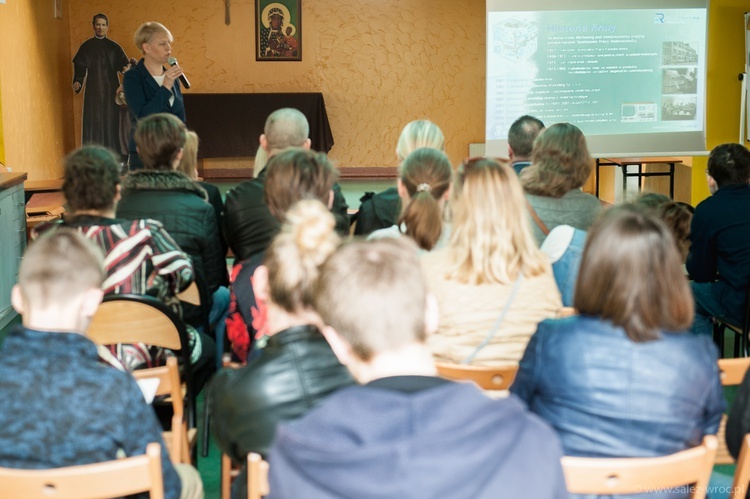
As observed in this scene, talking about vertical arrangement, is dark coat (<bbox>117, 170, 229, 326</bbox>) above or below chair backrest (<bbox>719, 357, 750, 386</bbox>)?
above

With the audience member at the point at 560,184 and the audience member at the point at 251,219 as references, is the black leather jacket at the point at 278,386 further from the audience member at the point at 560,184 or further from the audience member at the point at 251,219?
the audience member at the point at 560,184

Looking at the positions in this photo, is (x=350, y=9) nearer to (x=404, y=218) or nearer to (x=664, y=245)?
(x=404, y=218)

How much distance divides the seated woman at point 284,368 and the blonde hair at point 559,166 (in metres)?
1.85

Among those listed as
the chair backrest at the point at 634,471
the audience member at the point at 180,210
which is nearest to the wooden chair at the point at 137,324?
the audience member at the point at 180,210

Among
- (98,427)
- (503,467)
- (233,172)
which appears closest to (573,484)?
(503,467)

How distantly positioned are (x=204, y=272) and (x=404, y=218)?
3.32 ft

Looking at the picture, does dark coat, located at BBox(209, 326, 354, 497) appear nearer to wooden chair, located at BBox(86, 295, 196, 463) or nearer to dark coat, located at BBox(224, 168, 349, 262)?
wooden chair, located at BBox(86, 295, 196, 463)

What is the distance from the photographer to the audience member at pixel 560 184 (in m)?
3.65

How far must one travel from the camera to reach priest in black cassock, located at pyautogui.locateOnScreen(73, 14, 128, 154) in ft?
32.4

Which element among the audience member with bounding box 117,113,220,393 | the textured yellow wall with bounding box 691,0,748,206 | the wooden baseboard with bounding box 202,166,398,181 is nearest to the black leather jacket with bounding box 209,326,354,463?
the audience member with bounding box 117,113,220,393

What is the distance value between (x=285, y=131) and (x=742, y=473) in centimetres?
277

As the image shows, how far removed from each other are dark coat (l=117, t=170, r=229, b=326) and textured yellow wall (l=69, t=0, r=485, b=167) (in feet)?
25.8

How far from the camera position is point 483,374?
7.03 ft

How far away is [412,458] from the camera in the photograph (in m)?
1.15
